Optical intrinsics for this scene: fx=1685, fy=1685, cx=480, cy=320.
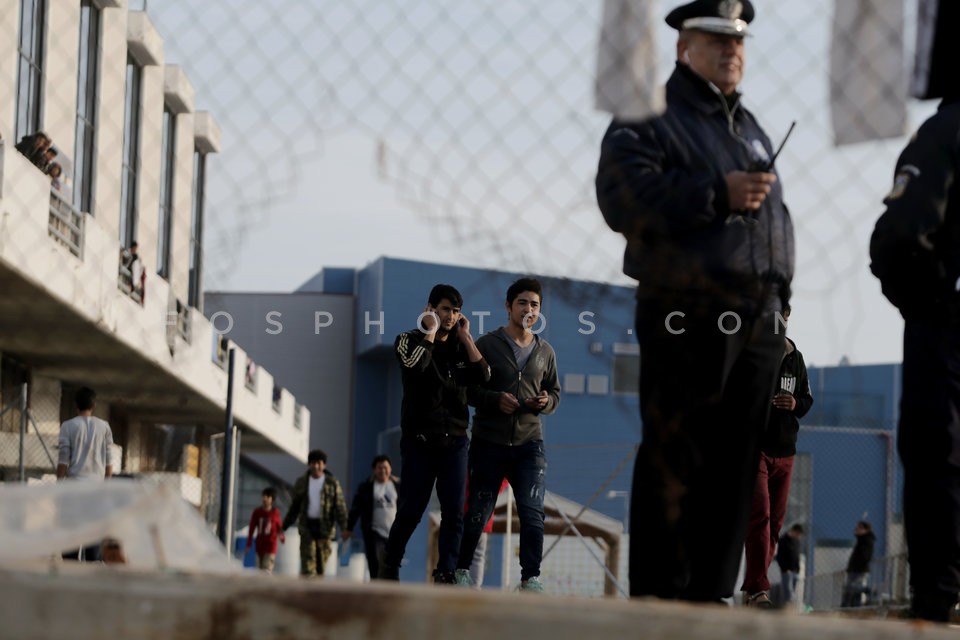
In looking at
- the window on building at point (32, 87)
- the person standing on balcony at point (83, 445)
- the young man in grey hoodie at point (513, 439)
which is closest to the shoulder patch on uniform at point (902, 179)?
the young man in grey hoodie at point (513, 439)

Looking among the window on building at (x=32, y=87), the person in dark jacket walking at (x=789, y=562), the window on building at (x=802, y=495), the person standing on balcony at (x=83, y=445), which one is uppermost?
the window on building at (x=32, y=87)

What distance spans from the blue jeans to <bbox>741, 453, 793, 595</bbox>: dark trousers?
108 centimetres

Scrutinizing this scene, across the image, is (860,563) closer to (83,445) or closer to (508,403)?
(83,445)

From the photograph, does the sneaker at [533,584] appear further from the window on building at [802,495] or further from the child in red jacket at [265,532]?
the window on building at [802,495]

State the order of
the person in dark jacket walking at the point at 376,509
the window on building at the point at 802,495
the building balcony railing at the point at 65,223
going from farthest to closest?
the window on building at the point at 802,495, the building balcony railing at the point at 65,223, the person in dark jacket walking at the point at 376,509

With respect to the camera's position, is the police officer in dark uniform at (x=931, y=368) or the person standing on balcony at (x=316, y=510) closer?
the police officer in dark uniform at (x=931, y=368)

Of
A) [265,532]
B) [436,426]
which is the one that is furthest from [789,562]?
[436,426]

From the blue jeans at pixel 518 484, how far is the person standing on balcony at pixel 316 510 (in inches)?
258

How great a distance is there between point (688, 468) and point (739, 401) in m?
0.24

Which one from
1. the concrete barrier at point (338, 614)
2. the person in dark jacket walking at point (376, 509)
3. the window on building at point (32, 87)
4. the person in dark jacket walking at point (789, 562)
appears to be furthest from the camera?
the person in dark jacket walking at point (789, 562)

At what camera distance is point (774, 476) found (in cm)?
848

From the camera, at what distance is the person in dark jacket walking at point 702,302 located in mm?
4250

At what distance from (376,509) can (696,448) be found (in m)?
8.71

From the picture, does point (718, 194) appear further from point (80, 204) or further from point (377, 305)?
point (377, 305)
